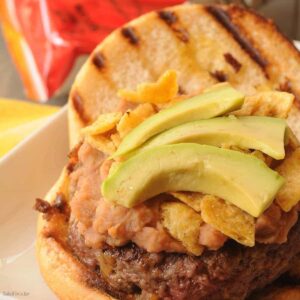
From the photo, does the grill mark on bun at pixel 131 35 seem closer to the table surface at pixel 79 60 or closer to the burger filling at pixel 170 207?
the burger filling at pixel 170 207

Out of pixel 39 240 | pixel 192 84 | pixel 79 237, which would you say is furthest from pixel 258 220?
pixel 192 84

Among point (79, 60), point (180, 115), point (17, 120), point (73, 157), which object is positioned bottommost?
point (79, 60)

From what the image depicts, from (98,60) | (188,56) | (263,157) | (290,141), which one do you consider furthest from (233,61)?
(263,157)

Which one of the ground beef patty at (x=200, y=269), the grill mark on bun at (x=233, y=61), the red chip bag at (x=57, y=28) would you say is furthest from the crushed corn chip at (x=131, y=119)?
the red chip bag at (x=57, y=28)

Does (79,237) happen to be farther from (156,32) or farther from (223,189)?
(156,32)

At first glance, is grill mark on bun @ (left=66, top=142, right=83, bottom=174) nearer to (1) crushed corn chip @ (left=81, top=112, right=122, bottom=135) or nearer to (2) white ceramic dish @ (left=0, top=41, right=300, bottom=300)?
(1) crushed corn chip @ (left=81, top=112, right=122, bottom=135)

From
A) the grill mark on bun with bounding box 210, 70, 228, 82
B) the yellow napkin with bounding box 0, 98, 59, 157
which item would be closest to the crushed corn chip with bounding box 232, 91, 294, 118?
the grill mark on bun with bounding box 210, 70, 228, 82

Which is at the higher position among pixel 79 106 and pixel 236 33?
pixel 236 33

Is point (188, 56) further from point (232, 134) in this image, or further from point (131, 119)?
point (232, 134)
